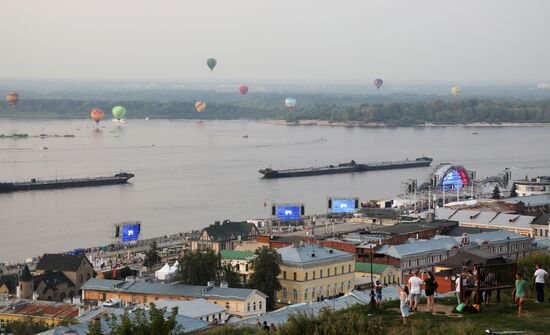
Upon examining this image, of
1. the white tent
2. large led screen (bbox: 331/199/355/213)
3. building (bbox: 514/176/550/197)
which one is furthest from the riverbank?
the white tent

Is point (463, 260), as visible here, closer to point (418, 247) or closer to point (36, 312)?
point (418, 247)

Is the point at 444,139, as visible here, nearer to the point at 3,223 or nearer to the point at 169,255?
the point at 3,223

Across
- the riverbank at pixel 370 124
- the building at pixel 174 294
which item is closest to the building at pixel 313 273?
the building at pixel 174 294

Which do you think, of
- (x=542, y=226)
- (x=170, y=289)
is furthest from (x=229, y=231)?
(x=170, y=289)

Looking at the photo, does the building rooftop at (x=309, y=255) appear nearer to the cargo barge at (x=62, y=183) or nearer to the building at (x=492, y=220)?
the building at (x=492, y=220)

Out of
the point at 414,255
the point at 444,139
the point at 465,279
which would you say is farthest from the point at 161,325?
the point at 444,139

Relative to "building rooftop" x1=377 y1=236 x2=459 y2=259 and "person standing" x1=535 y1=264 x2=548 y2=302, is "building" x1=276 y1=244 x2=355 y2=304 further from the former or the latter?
"person standing" x1=535 y1=264 x2=548 y2=302
